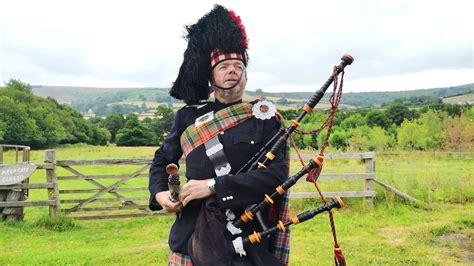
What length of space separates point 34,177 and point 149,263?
55.2 ft

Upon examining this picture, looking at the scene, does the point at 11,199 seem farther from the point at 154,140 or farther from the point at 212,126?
the point at 154,140

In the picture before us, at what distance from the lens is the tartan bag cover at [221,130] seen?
2.17m

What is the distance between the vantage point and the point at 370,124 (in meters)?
53.9

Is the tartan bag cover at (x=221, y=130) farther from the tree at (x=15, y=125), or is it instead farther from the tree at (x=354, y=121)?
the tree at (x=15, y=125)

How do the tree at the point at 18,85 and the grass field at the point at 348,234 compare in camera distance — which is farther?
the tree at the point at 18,85

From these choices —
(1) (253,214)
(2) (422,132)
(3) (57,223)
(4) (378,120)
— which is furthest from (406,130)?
(1) (253,214)

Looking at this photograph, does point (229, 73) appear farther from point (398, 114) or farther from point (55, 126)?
point (55, 126)

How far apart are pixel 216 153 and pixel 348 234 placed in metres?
6.28

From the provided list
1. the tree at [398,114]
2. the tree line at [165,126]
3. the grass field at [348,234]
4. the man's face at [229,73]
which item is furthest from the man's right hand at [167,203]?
the tree at [398,114]

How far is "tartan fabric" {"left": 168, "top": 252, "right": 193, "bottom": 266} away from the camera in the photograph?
2197 millimetres

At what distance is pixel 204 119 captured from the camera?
223cm

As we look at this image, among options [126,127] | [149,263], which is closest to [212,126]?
[149,263]

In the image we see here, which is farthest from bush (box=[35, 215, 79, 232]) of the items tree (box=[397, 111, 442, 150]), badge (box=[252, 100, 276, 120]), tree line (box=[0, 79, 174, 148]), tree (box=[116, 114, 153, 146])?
tree (box=[116, 114, 153, 146])

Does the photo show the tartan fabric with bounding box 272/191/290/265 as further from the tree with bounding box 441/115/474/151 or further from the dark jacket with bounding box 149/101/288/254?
the tree with bounding box 441/115/474/151
